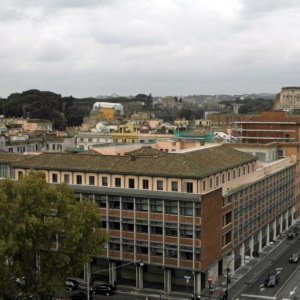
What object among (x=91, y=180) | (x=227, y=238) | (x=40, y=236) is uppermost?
(x=91, y=180)

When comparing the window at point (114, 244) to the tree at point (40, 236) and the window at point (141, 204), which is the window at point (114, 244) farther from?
the tree at point (40, 236)

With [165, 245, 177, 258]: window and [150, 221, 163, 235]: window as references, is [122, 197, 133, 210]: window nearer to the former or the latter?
[150, 221, 163, 235]: window

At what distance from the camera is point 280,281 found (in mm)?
74562

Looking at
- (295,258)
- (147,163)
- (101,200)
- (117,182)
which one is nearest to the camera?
(147,163)

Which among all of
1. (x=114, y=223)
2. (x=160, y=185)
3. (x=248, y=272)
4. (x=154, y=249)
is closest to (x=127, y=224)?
(x=114, y=223)

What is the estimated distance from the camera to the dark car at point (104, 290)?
68.6 m

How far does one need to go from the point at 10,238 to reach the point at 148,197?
67.9ft

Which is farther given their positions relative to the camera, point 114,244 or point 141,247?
point 114,244

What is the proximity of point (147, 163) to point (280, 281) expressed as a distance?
77.4ft

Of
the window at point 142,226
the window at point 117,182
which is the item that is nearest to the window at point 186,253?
the window at point 142,226

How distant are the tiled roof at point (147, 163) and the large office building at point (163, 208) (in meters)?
0.13

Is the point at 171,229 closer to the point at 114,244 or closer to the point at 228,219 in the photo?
the point at 114,244

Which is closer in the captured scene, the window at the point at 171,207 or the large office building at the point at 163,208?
the large office building at the point at 163,208

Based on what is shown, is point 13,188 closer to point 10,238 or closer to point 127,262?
point 10,238
